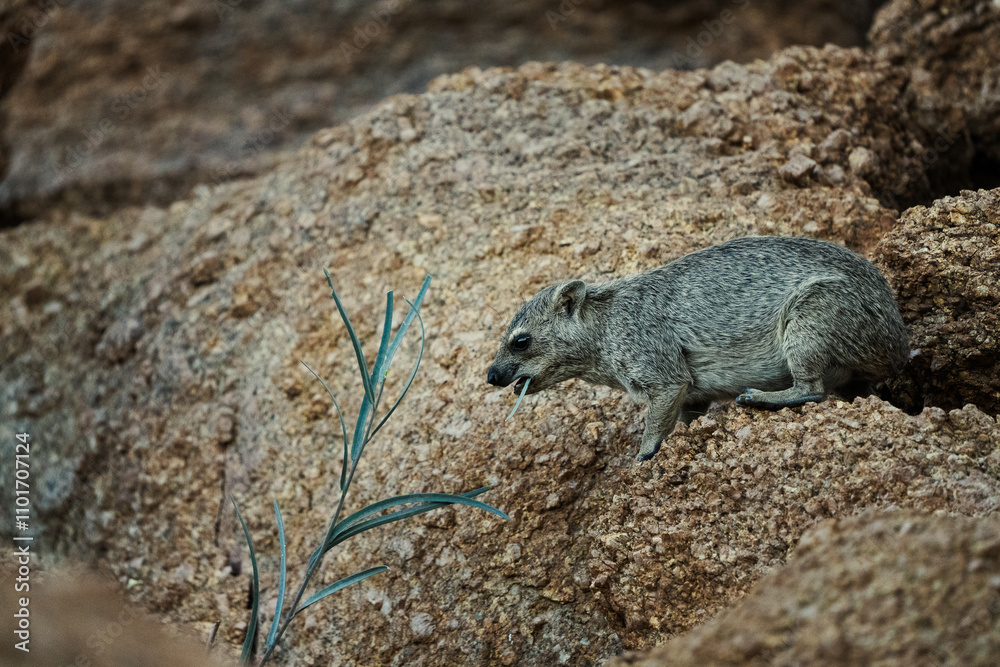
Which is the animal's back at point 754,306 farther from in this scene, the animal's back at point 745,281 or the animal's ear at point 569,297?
the animal's ear at point 569,297

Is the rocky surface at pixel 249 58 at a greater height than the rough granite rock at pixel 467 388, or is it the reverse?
the rocky surface at pixel 249 58

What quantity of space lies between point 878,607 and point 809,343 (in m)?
1.54

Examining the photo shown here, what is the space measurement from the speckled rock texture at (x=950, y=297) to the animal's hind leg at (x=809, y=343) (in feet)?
3.43

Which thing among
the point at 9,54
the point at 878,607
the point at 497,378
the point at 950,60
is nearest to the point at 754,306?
the point at 497,378

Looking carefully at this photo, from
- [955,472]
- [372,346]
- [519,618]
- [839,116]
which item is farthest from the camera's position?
[839,116]

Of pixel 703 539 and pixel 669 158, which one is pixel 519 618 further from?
pixel 669 158

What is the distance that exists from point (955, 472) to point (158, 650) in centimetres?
392

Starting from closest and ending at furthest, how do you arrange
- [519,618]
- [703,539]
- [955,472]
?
[955,472] → [703,539] → [519,618]

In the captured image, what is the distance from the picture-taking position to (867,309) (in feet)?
14.4

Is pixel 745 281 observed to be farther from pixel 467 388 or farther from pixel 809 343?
pixel 467 388

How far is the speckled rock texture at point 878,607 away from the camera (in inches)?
117

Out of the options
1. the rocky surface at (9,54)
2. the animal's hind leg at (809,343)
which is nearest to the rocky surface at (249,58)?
the rocky surface at (9,54)

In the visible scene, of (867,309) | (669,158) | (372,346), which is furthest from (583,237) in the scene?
(867,309)

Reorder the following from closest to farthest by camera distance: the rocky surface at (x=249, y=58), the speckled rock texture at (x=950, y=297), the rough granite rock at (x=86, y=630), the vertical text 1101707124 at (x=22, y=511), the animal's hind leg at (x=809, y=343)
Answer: the rough granite rock at (x=86, y=630) → the animal's hind leg at (x=809, y=343) → the speckled rock texture at (x=950, y=297) → the vertical text 1101707124 at (x=22, y=511) → the rocky surface at (x=249, y=58)
